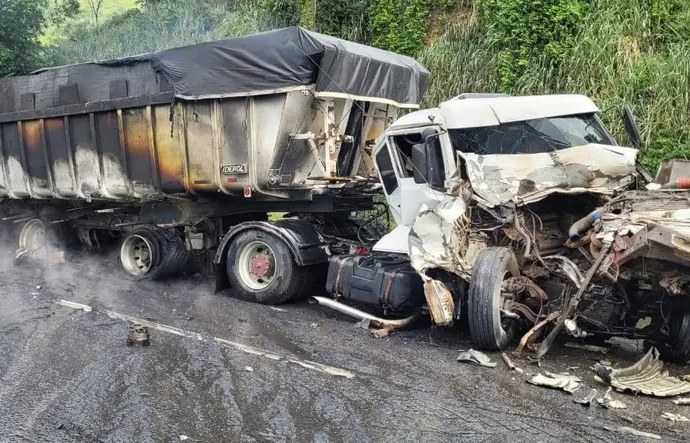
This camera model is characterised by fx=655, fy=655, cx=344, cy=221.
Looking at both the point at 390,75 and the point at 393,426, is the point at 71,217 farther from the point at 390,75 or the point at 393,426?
the point at 393,426

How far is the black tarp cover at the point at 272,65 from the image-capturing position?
795cm

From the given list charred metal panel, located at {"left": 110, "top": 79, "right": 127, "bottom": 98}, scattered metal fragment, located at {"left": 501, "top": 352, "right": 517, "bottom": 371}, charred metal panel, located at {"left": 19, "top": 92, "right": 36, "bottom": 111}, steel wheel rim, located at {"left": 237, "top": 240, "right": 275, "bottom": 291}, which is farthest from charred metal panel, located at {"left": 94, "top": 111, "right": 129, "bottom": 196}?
scattered metal fragment, located at {"left": 501, "top": 352, "right": 517, "bottom": 371}

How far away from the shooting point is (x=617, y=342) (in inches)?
256

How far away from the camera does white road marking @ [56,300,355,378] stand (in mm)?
5633

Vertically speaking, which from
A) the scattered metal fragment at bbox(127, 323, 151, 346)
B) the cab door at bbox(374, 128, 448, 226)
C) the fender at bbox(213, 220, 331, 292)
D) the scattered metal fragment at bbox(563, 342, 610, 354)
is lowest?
the scattered metal fragment at bbox(563, 342, 610, 354)

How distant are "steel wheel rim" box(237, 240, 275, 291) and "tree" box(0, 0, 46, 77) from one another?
11.7 meters

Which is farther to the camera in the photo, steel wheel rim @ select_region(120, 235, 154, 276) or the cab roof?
steel wheel rim @ select_region(120, 235, 154, 276)

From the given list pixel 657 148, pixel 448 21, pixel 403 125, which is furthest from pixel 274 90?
pixel 448 21

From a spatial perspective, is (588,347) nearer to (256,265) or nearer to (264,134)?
(256,265)

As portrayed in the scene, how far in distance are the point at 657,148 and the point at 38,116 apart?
10264 mm

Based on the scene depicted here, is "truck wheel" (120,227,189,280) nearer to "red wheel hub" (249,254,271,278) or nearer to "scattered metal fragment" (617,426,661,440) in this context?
"red wheel hub" (249,254,271,278)

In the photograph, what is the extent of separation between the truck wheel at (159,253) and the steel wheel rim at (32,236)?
2.62m

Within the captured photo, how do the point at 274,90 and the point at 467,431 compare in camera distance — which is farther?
the point at 274,90

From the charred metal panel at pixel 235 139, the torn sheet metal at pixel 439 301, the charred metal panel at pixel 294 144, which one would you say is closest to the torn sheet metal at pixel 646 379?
the torn sheet metal at pixel 439 301
